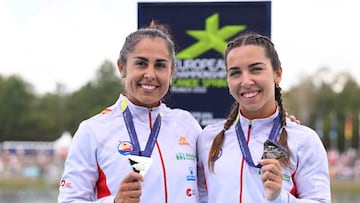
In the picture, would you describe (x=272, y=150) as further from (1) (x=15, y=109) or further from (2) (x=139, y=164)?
(1) (x=15, y=109)

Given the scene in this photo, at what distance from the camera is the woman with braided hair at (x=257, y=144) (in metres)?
3.46

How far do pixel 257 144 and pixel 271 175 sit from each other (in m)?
0.43

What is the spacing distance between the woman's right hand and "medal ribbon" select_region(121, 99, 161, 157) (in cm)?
29

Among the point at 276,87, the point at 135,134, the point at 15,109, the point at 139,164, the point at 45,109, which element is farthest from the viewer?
the point at 45,109

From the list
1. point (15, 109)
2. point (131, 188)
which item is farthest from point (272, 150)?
point (15, 109)

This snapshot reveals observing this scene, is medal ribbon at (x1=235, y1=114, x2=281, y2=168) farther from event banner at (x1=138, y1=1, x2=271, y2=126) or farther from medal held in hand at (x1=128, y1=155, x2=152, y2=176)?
event banner at (x1=138, y1=1, x2=271, y2=126)

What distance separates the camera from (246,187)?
3514 mm

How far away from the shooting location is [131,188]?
10.6ft

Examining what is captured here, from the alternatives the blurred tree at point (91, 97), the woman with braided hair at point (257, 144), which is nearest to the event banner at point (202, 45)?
the woman with braided hair at point (257, 144)

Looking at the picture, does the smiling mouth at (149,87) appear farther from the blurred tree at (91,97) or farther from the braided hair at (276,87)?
the blurred tree at (91,97)

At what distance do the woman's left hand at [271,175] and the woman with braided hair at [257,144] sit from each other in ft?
0.27

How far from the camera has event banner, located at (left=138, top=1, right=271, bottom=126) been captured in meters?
5.63

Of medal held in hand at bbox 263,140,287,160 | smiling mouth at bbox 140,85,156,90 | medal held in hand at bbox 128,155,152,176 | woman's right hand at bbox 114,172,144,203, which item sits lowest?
woman's right hand at bbox 114,172,144,203

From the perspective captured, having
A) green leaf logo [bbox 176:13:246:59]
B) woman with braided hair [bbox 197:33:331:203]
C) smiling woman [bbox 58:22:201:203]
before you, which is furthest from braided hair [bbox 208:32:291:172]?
green leaf logo [bbox 176:13:246:59]
